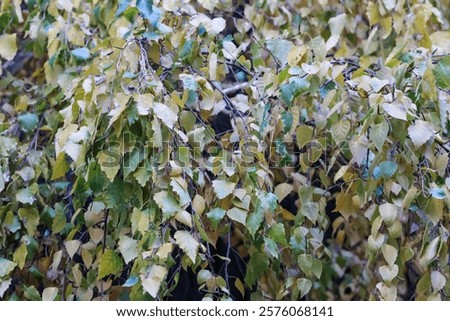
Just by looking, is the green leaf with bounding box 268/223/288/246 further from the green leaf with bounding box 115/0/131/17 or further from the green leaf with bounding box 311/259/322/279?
the green leaf with bounding box 115/0/131/17

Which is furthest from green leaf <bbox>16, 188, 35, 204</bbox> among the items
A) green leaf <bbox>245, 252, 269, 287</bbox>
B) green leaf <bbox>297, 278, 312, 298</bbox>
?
green leaf <bbox>297, 278, 312, 298</bbox>

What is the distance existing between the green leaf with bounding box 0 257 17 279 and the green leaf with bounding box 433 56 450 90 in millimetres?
962

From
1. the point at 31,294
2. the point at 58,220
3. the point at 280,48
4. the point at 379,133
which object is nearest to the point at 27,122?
the point at 58,220

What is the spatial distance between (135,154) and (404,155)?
53 cm

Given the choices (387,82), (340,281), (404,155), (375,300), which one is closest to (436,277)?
(375,300)

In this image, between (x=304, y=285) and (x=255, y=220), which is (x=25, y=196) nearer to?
(x=255, y=220)

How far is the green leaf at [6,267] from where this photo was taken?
1459 millimetres

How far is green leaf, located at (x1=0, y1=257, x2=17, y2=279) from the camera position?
1459mm

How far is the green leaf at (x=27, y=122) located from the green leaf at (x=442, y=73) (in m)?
0.96

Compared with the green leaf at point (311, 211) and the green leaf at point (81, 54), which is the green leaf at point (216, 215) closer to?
the green leaf at point (311, 211)

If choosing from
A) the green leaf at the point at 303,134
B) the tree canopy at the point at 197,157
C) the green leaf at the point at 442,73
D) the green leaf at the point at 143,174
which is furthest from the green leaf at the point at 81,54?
the green leaf at the point at 442,73

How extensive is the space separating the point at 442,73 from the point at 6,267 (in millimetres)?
993
